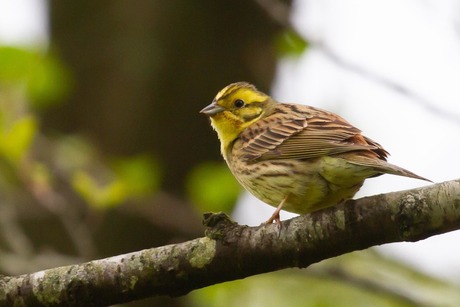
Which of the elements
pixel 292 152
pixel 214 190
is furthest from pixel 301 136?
pixel 214 190

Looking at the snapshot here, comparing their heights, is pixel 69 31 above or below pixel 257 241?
above

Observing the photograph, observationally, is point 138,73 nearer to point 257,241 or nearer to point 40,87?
point 40,87

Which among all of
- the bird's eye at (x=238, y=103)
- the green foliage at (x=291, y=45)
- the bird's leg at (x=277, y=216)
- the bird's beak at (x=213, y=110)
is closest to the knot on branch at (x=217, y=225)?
the bird's leg at (x=277, y=216)

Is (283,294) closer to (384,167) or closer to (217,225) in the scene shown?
(384,167)

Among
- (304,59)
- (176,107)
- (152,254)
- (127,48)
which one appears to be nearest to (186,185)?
(176,107)

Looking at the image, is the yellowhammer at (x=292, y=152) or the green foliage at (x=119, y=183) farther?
the green foliage at (x=119, y=183)

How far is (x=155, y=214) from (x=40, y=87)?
4.77ft

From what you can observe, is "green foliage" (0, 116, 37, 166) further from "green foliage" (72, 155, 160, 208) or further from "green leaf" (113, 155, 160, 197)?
"green leaf" (113, 155, 160, 197)

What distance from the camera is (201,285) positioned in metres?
4.33

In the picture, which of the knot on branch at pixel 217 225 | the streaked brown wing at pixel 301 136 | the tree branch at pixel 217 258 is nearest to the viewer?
the tree branch at pixel 217 258

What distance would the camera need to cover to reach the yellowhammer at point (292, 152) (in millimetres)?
5023

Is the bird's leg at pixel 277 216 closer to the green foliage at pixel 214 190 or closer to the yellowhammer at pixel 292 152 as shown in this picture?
the yellowhammer at pixel 292 152

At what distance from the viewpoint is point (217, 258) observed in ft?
14.0

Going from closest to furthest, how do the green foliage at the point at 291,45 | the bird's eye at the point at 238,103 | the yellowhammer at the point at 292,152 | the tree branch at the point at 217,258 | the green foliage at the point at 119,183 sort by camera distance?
the tree branch at the point at 217,258 < the yellowhammer at the point at 292,152 < the bird's eye at the point at 238,103 < the green foliage at the point at 119,183 < the green foliage at the point at 291,45
